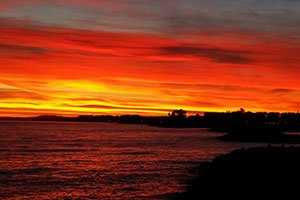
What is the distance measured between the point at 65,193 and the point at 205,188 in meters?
11.9

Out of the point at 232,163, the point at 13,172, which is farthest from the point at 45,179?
the point at 232,163

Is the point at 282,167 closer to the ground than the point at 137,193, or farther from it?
farther from it

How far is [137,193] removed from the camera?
124 ft

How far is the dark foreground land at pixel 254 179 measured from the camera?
2855 centimetres

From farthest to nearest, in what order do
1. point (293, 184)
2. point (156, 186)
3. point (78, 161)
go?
point (78, 161), point (156, 186), point (293, 184)

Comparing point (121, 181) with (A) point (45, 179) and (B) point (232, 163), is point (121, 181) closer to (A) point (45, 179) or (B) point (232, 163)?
(A) point (45, 179)

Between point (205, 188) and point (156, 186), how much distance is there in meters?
8.27

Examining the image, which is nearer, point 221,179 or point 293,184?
point 293,184

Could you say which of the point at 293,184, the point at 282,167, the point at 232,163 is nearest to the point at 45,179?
the point at 232,163

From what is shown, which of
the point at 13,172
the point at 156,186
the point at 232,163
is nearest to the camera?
the point at 156,186

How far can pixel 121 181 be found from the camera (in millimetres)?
44781

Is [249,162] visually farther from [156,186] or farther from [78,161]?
[78,161]

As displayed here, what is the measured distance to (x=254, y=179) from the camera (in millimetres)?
32812

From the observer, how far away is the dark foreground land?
93.7 feet
